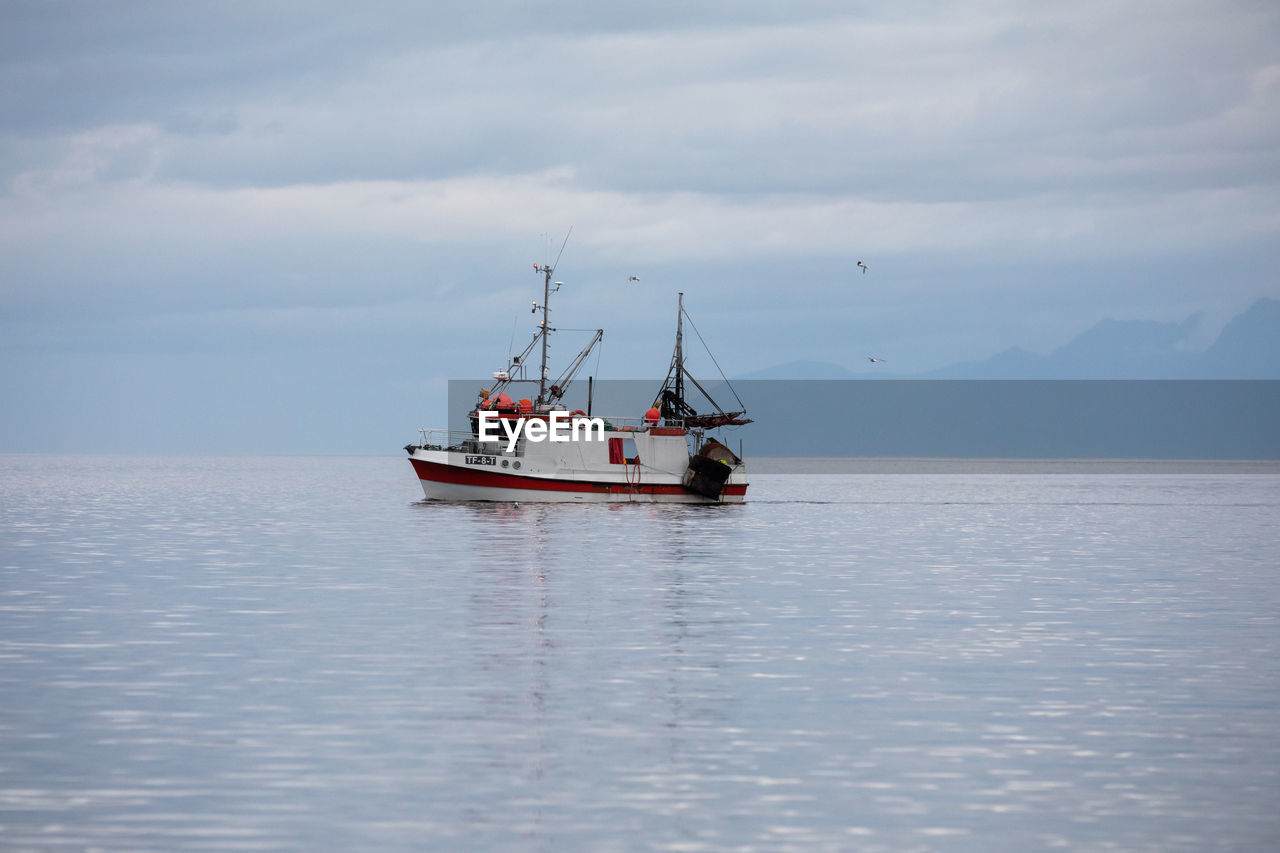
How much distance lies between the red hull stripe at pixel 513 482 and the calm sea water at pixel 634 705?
105 feet

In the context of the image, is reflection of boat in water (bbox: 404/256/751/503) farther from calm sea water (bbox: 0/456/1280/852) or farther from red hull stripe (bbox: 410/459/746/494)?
calm sea water (bbox: 0/456/1280/852)

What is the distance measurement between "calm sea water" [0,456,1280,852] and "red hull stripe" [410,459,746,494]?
105ft

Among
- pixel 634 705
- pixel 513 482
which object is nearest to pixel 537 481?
pixel 513 482

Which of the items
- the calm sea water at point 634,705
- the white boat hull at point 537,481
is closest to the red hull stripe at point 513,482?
the white boat hull at point 537,481

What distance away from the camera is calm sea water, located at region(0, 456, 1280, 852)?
47.0 ft

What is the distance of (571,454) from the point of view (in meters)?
80.5

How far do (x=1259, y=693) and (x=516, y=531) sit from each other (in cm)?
4340

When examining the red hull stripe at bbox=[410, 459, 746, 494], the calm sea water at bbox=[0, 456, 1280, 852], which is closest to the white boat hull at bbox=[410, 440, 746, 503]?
the red hull stripe at bbox=[410, 459, 746, 494]

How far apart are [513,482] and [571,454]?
12.1 ft

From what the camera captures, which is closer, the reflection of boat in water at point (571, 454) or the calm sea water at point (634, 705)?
the calm sea water at point (634, 705)

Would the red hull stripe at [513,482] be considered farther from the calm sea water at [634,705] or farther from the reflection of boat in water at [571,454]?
the calm sea water at [634,705]

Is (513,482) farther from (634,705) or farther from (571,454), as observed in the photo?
(634,705)

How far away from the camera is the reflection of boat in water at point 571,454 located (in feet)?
261

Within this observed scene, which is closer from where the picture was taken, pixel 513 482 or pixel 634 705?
pixel 634 705
